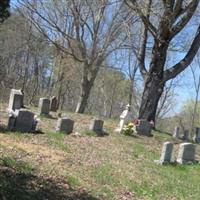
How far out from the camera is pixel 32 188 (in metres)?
9.41

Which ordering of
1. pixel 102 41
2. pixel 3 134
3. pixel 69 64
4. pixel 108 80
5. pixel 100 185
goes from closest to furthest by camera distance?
1. pixel 100 185
2. pixel 3 134
3. pixel 102 41
4. pixel 69 64
5. pixel 108 80

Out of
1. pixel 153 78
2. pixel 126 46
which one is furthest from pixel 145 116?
pixel 126 46

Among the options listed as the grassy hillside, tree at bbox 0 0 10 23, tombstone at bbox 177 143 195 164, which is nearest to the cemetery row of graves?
tombstone at bbox 177 143 195 164

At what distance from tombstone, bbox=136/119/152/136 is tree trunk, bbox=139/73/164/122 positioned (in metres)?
1.99

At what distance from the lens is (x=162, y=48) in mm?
22516

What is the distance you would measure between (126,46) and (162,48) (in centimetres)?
1024

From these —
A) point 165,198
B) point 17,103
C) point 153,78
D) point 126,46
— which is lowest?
point 165,198

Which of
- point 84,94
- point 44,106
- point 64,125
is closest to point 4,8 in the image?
point 64,125

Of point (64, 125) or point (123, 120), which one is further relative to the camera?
point (123, 120)

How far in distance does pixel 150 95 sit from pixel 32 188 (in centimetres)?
1391

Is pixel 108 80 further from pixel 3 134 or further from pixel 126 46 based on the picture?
pixel 3 134

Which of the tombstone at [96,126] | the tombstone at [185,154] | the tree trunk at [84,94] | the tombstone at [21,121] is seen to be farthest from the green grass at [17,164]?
the tree trunk at [84,94]

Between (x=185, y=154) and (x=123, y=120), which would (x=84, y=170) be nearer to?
(x=185, y=154)

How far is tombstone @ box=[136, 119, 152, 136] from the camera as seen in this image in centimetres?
2069
